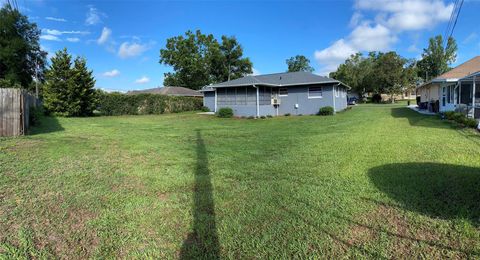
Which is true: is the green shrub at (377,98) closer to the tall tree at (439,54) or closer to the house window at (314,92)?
the tall tree at (439,54)

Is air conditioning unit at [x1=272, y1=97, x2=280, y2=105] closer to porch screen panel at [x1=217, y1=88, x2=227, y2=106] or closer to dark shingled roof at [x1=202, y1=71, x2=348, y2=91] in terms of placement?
dark shingled roof at [x1=202, y1=71, x2=348, y2=91]

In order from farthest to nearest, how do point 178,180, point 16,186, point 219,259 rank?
point 178,180, point 16,186, point 219,259

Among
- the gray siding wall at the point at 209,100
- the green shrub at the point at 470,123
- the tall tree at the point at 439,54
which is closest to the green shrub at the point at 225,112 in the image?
the gray siding wall at the point at 209,100

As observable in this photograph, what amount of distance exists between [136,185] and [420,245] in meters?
3.75

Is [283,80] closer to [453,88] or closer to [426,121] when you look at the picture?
[453,88]

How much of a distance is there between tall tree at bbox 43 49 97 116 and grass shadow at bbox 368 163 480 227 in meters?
22.0

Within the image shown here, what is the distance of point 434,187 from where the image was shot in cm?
422

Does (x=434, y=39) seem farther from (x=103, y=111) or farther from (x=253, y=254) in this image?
(x=253, y=254)

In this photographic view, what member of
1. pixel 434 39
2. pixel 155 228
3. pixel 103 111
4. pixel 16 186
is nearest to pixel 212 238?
pixel 155 228

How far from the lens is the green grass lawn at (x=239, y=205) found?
111 inches

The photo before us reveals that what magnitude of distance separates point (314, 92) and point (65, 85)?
60.7 feet

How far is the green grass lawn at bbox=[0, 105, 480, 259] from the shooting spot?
2.82m

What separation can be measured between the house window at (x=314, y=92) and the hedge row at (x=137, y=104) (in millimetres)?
12964

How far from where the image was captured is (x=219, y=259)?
8.73 feet
